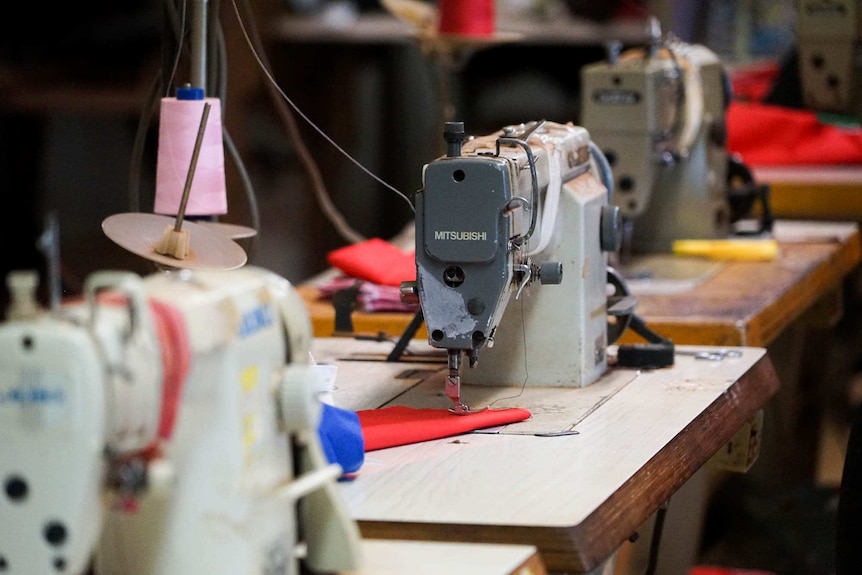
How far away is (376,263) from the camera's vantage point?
2742 millimetres

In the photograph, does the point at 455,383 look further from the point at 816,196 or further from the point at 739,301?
the point at 816,196

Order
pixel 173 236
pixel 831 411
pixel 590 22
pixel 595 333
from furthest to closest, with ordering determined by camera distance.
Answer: pixel 590 22, pixel 831 411, pixel 595 333, pixel 173 236

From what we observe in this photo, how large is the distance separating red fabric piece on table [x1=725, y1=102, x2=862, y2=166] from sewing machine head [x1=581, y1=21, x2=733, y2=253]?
0.75 m

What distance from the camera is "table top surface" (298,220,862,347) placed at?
8.66 feet

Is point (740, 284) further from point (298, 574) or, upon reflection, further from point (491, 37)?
point (298, 574)

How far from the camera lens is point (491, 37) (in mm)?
3455

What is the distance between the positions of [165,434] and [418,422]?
680 mm

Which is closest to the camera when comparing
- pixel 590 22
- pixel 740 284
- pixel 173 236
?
pixel 173 236

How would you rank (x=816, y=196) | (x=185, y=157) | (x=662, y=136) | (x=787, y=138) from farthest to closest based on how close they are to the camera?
(x=787, y=138) → (x=816, y=196) → (x=662, y=136) → (x=185, y=157)

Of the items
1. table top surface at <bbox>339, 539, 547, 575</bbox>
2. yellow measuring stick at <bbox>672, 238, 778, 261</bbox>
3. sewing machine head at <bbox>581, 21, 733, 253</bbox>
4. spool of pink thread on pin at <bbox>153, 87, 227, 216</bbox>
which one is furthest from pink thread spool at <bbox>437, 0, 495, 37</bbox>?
table top surface at <bbox>339, 539, 547, 575</bbox>

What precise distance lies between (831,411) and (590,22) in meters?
2.31

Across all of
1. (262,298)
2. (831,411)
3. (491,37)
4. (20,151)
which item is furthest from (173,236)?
(20,151)

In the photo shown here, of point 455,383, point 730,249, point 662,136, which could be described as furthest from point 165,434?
point 730,249

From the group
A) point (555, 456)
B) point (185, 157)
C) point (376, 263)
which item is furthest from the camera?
point (376, 263)
